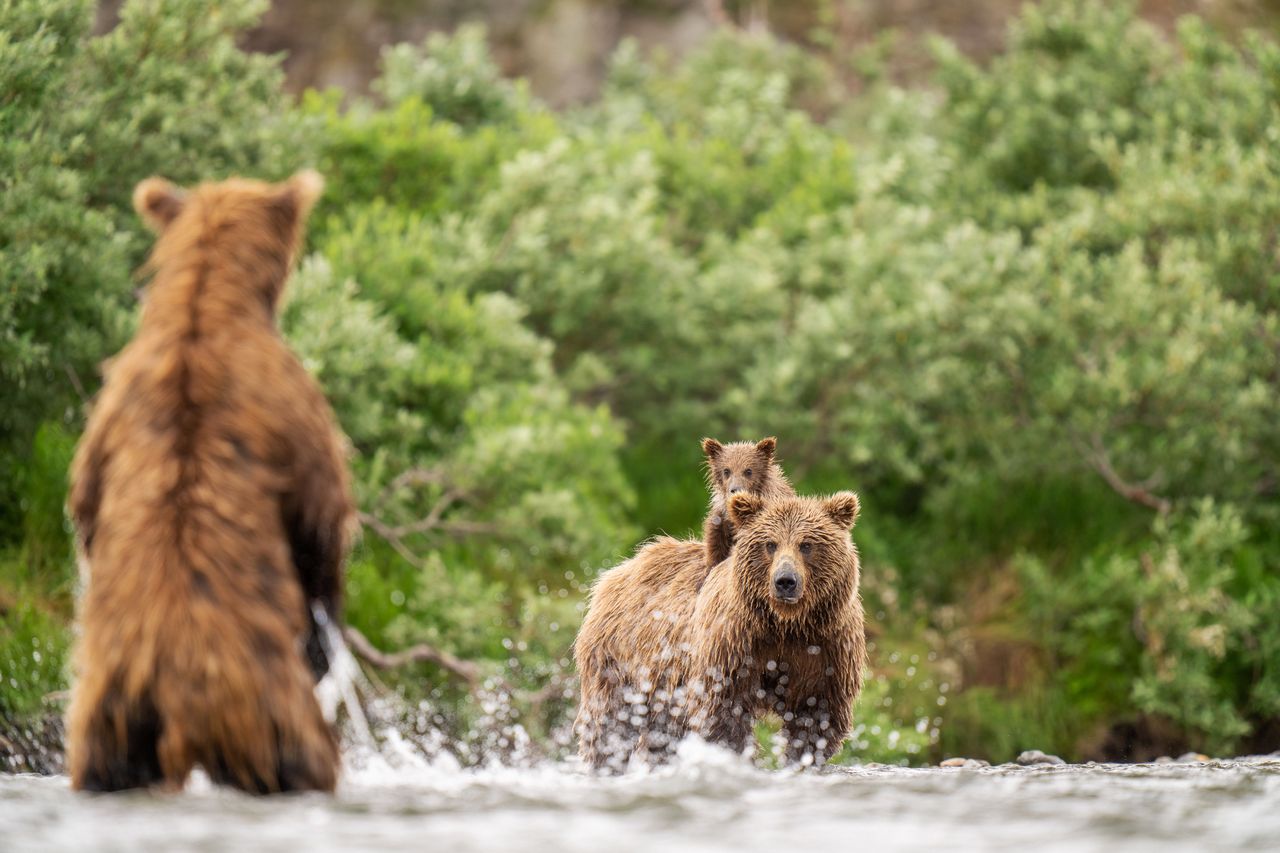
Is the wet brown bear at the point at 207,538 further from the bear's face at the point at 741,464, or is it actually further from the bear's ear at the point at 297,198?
the bear's face at the point at 741,464

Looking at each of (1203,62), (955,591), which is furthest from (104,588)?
(1203,62)

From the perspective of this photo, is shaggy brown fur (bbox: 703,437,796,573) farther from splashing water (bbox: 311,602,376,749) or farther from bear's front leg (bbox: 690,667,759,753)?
splashing water (bbox: 311,602,376,749)

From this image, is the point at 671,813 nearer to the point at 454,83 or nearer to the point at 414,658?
the point at 414,658

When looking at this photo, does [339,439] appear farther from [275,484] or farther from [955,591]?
[955,591]

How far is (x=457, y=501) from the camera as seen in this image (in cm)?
1360

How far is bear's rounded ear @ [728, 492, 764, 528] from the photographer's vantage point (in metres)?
7.19

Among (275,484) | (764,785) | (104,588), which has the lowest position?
(764,785)

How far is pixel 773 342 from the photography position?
1755 cm

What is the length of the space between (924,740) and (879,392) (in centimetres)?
609

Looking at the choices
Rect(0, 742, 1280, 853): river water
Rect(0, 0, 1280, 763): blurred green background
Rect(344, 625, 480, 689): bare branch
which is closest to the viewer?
Rect(0, 742, 1280, 853): river water

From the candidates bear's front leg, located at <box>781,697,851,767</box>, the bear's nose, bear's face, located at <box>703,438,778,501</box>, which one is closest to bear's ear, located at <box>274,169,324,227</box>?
the bear's nose

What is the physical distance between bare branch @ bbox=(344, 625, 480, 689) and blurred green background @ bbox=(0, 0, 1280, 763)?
0.44 ft

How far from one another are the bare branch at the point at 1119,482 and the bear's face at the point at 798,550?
901 centimetres

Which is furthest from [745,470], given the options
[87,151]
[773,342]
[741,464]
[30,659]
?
[773,342]
